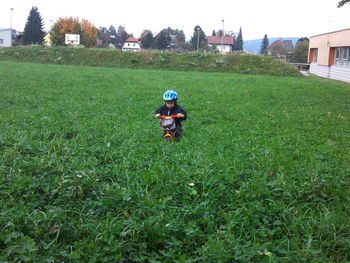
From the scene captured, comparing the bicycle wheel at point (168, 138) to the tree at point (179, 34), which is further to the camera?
the tree at point (179, 34)

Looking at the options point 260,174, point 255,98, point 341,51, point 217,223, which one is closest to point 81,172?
point 217,223

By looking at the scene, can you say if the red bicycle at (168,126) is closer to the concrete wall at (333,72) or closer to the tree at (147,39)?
the concrete wall at (333,72)

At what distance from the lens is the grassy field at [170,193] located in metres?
2.76

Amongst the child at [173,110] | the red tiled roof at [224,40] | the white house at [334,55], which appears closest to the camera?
the child at [173,110]

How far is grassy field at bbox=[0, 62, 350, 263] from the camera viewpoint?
276 cm

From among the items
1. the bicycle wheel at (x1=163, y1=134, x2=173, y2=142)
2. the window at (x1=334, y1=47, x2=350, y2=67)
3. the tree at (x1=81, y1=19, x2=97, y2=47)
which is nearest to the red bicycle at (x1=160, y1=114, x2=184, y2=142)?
the bicycle wheel at (x1=163, y1=134, x2=173, y2=142)

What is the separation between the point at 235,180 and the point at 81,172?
1738 mm

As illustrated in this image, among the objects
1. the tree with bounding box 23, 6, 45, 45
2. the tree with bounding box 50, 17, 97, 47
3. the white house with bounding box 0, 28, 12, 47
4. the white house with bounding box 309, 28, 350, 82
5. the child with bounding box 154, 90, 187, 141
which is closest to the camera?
the child with bounding box 154, 90, 187, 141

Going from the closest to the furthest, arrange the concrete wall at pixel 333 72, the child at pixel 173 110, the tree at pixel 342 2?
the child at pixel 173 110 < the tree at pixel 342 2 < the concrete wall at pixel 333 72

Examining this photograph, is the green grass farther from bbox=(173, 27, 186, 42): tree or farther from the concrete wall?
bbox=(173, 27, 186, 42): tree

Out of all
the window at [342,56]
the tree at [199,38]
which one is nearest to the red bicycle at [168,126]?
the window at [342,56]

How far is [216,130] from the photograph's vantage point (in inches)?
273

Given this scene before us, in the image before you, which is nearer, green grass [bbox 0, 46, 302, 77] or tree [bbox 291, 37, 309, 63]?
green grass [bbox 0, 46, 302, 77]

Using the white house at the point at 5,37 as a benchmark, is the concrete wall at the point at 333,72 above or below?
below
